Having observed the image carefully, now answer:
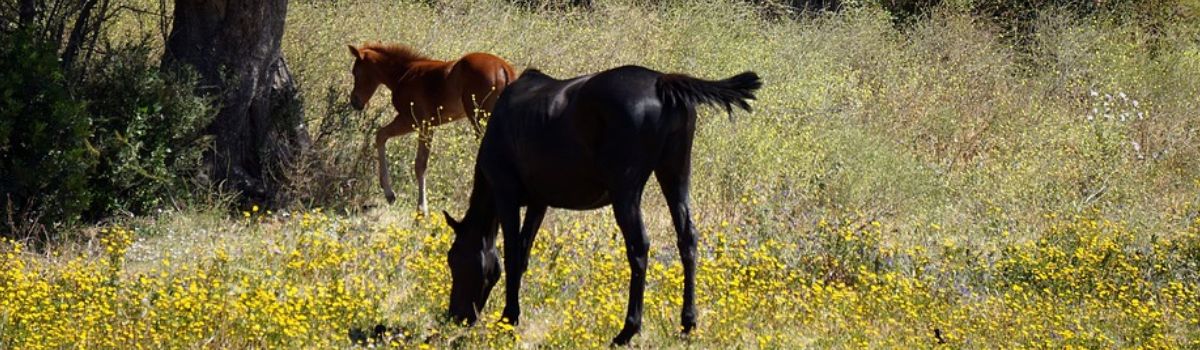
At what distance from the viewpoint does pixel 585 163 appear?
7066mm

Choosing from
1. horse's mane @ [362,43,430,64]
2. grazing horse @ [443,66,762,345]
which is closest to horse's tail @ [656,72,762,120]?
grazing horse @ [443,66,762,345]

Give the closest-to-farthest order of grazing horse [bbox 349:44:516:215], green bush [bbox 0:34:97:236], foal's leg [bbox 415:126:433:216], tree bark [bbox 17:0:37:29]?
green bush [bbox 0:34:97:236]
tree bark [bbox 17:0:37:29]
foal's leg [bbox 415:126:433:216]
grazing horse [bbox 349:44:516:215]

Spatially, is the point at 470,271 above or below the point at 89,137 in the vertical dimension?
below

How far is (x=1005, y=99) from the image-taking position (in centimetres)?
1585

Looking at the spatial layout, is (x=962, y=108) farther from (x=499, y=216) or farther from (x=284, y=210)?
(x=499, y=216)

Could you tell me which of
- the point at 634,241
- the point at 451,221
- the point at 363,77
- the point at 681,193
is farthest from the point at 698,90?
the point at 363,77

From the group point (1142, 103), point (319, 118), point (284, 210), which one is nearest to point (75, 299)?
point (284, 210)

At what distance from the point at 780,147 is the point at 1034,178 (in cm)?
233

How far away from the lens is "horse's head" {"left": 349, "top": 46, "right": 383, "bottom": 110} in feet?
39.8

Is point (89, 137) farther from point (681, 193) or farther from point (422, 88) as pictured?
point (681, 193)

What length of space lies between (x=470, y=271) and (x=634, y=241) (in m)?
0.93

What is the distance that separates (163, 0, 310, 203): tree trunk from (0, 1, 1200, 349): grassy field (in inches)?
11.9

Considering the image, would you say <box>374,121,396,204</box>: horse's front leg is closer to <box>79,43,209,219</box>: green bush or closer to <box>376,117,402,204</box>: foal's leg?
<box>376,117,402,204</box>: foal's leg

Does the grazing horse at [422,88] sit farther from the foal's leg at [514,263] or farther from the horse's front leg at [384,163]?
the foal's leg at [514,263]
